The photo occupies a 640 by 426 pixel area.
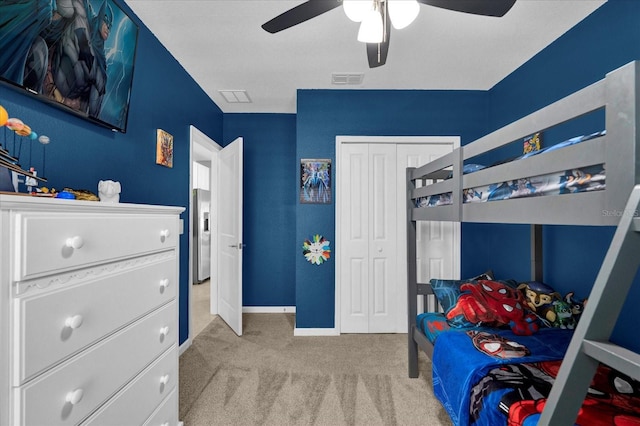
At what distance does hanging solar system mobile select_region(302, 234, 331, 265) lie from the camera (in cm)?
342

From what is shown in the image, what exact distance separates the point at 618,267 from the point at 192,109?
3.41 meters

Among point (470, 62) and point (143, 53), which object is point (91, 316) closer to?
point (143, 53)

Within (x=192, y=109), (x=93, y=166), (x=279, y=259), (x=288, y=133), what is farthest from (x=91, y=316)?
(x=288, y=133)

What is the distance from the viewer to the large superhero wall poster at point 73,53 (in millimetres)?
1241

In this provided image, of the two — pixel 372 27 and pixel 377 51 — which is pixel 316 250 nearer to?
pixel 377 51

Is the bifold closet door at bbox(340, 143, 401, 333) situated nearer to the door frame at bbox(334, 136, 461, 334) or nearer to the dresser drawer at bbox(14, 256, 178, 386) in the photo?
the door frame at bbox(334, 136, 461, 334)

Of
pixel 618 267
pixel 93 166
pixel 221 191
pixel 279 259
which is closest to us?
pixel 618 267

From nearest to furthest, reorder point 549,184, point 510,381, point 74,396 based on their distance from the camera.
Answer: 1. point 74,396
2. point 549,184
3. point 510,381

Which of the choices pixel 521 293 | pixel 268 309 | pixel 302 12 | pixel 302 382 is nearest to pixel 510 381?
pixel 521 293

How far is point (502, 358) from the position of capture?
1510 mm

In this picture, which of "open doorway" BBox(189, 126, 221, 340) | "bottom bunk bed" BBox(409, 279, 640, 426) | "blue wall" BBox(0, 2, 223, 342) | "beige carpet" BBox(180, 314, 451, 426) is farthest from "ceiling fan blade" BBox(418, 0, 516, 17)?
"open doorway" BBox(189, 126, 221, 340)

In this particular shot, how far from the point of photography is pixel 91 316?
109cm

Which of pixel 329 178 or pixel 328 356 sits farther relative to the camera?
pixel 329 178

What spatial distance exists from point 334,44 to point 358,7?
1.24 meters
